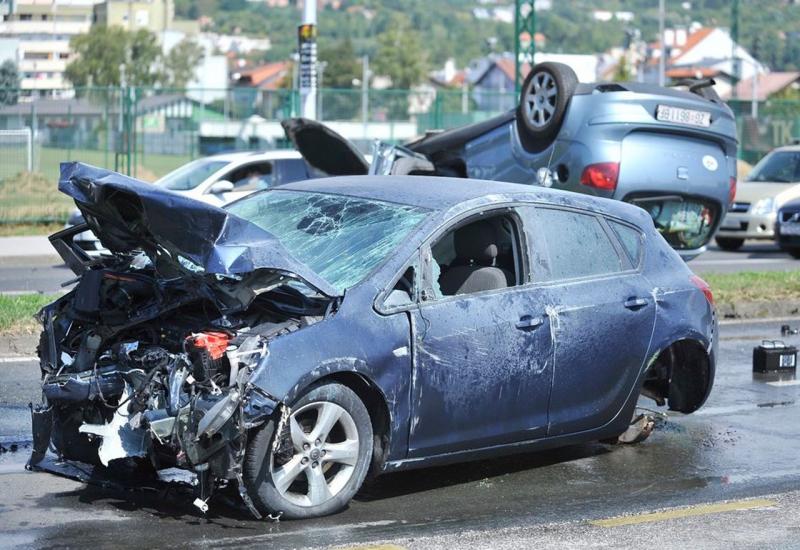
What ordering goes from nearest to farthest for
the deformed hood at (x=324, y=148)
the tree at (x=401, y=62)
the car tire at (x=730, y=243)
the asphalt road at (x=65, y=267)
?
the deformed hood at (x=324, y=148) < the asphalt road at (x=65, y=267) < the car tire at (x=730, y=243) < the tree at (x=401, y=62)

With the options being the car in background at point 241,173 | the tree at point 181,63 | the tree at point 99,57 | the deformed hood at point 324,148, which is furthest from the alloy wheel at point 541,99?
the tree at point 181,63

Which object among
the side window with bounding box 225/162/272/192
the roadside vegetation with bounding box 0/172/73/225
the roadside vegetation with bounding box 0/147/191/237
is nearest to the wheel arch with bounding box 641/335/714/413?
the side window with bounding box 225/162/272/192

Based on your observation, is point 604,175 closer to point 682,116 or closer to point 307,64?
point 682,116

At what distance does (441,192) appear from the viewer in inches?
285

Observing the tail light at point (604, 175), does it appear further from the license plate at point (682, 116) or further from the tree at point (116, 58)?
the tree at point (116, 58)

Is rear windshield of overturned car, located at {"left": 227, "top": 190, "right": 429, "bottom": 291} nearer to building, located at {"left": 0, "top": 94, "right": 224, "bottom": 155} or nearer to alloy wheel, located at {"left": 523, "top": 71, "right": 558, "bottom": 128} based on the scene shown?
alloy wheel, located at {"left": 523, "top": 71, "right": 558, "bottom": 128}

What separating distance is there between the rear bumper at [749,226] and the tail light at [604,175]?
10409 millimetres

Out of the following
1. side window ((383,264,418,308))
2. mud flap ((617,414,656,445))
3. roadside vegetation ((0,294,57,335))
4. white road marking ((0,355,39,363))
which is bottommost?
white road marking ((0,355,39,363))

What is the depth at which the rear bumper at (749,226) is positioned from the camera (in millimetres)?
23016

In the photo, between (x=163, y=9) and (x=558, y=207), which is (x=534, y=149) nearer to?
(x=558, y=207)

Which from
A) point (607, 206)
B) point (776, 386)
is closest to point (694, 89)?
point (776, 386)

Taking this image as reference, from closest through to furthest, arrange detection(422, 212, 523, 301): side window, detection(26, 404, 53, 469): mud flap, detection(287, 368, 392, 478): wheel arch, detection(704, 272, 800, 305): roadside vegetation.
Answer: detection(287, 368, 392, 478): wheel arch → detection(26, 404, 53, 469): mud flap → detection(422, 212, 523, 301): side window → detection(704, 272, 800, 305): roadside vegetation

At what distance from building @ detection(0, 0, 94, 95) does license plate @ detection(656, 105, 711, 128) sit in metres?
18.2

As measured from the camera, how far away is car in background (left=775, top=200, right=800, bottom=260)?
2158 centimetres
